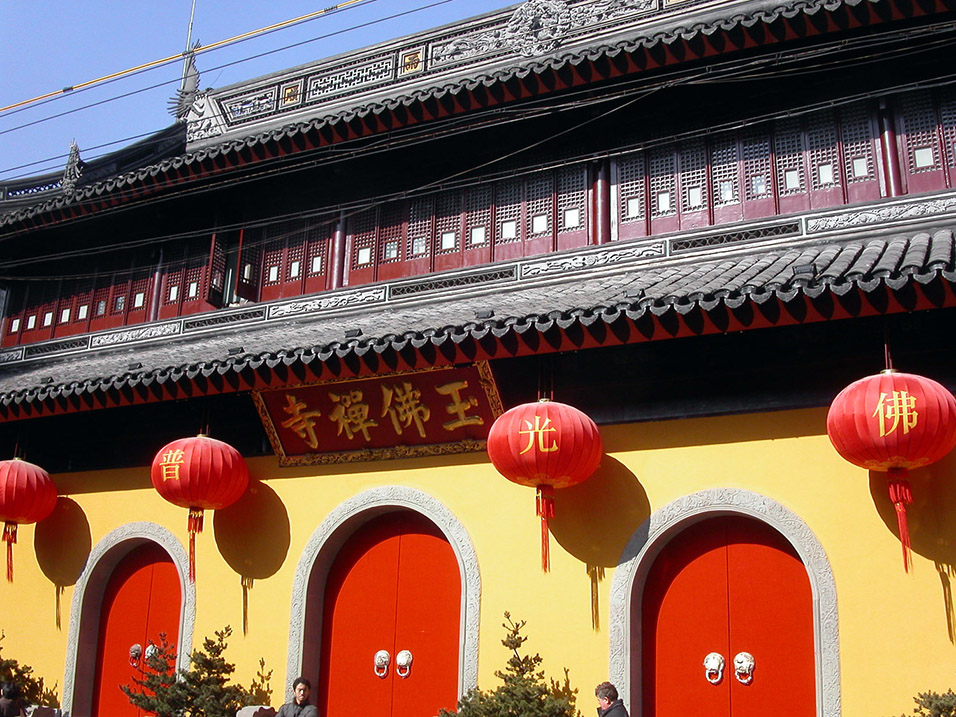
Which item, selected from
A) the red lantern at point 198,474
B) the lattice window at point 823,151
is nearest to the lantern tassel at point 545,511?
the red lantern at point 198,474

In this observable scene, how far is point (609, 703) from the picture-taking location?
19.6ft

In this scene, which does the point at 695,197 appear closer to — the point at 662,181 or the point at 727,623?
the point at 662,181

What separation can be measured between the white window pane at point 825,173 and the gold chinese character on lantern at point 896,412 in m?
2.90

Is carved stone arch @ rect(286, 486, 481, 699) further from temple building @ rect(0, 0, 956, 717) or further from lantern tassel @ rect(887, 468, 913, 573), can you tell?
lantern tassel @ rect(887, 468, 913, 573)

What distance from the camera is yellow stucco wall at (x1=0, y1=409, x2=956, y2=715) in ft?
19.5

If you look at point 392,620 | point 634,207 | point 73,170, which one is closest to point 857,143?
point 634,207

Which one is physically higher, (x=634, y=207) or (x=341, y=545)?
(x=634, y=207)

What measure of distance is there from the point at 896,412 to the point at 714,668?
215cm

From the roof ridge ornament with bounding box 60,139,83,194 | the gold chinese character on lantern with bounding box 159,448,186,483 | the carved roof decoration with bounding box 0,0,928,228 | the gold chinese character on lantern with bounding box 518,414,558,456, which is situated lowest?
the gold chinese character on lantern with bounding box 518,414,558,456

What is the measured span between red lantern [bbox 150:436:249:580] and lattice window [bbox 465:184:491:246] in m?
3.06

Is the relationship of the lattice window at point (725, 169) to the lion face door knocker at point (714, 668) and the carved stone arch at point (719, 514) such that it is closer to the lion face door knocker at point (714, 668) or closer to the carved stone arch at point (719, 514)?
the carved stone arch at point (719, 514)

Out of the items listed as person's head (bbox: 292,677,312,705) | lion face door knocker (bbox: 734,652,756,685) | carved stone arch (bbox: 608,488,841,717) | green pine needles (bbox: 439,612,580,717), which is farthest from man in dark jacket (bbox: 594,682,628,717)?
person's head (bbox: 292,677,312,705)

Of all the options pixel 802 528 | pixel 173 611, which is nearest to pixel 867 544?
pixel 802 528

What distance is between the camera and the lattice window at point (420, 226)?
31.8ft
